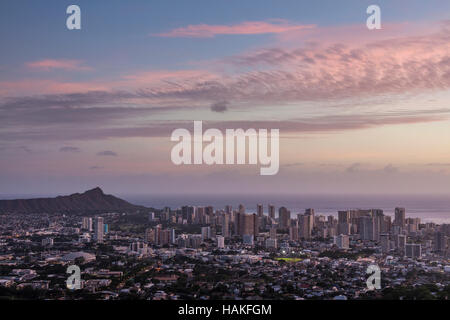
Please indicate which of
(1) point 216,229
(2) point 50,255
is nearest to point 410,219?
(1) point 216,229

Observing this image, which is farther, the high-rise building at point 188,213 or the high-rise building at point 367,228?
the high-rise building at point 188,213

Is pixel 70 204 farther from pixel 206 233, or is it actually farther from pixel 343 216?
pixel 343 216

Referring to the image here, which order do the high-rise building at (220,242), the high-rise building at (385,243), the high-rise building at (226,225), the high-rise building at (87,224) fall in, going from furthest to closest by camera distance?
the high-rise building at (87,224), the high-rise building at (226,225), the high-rise building at (220,242), the high-rise building at (385,243)

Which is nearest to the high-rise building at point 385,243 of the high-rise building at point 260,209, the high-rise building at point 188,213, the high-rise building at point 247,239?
the high-rise building at point 247,239

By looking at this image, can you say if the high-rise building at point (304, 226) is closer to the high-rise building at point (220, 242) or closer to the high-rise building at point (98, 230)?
the high-rise building at point (220, 242)

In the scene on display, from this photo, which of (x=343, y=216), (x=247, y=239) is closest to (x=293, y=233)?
(x=247, y=239)

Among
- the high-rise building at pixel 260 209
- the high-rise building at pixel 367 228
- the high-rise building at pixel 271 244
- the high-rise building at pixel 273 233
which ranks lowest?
the high-rise building at pixel 271 244

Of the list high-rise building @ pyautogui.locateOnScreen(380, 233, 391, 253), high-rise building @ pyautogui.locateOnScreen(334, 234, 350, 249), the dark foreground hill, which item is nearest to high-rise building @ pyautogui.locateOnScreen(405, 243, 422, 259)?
high-rise building @ pyautogui.locateOnScreen(380, 233, 391, 253)
